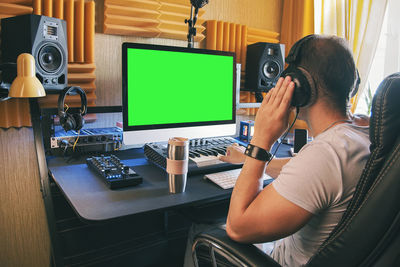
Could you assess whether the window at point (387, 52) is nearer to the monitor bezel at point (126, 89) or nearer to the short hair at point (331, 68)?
the monitor bezel at point (126, 89)

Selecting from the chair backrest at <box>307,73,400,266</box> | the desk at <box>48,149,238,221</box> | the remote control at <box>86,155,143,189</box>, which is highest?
the chair backrest at <box>307,73,400,266</box>

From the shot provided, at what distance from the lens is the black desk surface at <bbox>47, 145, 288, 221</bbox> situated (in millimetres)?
1089

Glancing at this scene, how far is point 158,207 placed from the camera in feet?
3.70

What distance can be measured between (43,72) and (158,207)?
3.00ft

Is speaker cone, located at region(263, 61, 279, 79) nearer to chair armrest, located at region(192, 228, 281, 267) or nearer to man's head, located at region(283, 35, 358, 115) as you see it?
man's head, located at region(283, 35, 358, 115)

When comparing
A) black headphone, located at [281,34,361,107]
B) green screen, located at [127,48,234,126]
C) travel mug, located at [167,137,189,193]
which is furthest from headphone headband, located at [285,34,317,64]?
green screen, located at [127,48,234,126]

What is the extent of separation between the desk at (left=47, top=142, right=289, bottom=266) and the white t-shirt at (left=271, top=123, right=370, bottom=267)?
0.45m

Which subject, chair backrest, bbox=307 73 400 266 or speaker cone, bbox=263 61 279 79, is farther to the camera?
speaker cone, bbox=263 61 279 79

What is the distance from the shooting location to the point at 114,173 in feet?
4.38

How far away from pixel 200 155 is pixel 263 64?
3.53 ft

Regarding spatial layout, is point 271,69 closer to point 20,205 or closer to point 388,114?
point 388,114

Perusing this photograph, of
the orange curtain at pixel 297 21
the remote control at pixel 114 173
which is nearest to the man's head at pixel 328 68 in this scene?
the remote control at pixel 114 173

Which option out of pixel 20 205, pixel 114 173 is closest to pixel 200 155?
pixel 114 173

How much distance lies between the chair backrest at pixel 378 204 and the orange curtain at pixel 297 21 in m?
1.95
